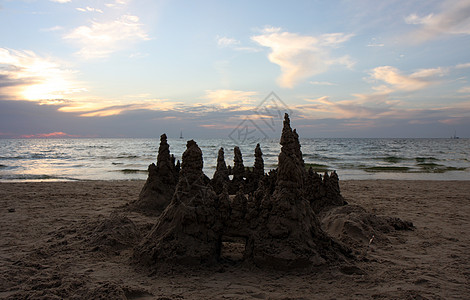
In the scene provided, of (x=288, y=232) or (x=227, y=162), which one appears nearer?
(x=288, y=232)

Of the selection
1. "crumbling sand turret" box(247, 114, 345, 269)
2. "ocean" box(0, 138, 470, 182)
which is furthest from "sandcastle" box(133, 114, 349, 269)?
Result: "ocean" box(0, 138, 470, 182)

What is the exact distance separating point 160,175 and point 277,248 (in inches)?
206

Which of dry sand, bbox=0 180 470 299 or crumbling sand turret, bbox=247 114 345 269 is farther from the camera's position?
crumbling sand turret, bbox=247 114 345 269

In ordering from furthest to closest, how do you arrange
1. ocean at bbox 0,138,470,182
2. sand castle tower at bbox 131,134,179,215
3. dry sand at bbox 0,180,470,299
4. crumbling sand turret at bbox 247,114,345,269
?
ocean at bbox 0,138,470,182 → sand castle tower at bbox 131,134,179,215 → crumbling sand turret at bbox 247,114,345,269 → dry sand at bbox 0,180,470,299

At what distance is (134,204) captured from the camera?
8.45 meters

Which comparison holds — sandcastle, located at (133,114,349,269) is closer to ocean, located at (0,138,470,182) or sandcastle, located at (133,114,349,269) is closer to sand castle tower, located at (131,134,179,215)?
ocean, located at (0,138,470,182)

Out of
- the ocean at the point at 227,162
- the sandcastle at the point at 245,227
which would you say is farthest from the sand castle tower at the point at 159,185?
the sandcastle at the point at 245,227

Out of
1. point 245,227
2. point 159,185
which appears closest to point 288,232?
point 245,227

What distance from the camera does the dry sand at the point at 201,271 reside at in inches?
140

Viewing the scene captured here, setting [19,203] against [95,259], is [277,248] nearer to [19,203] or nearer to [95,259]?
[95,259]

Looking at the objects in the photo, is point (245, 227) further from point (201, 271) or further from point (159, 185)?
point (159, 185)

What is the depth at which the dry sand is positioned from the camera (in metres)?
3.55

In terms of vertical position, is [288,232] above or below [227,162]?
above

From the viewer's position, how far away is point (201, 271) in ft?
13.6
